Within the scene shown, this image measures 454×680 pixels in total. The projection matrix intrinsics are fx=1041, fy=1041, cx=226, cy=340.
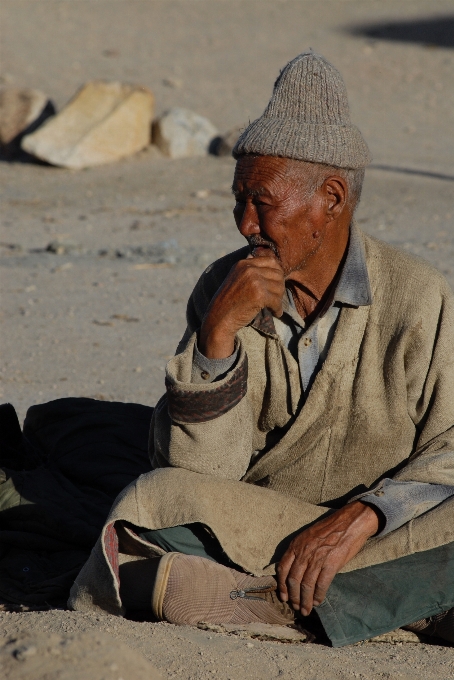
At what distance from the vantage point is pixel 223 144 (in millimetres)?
11945

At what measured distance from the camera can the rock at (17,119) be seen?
12.1 metres

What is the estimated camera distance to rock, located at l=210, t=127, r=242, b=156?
11.9 metres

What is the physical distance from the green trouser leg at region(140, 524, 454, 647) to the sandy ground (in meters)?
0.10

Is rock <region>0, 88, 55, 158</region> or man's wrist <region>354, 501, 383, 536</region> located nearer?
man's wrist <region>354, 501, 383, 536</region>

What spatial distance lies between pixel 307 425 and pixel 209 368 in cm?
40

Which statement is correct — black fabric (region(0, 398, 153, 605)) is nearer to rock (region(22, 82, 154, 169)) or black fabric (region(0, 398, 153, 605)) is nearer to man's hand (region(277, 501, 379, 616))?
man's hand (region(277, 501, 379, 616))

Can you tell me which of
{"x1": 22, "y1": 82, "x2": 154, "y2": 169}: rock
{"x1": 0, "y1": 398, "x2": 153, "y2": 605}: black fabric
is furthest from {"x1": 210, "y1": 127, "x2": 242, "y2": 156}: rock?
{"x1": 0, "y1": 398, "x2": 153, "y2": 605}: black fabric

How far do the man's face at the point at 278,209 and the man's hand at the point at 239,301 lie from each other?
2.6 inches

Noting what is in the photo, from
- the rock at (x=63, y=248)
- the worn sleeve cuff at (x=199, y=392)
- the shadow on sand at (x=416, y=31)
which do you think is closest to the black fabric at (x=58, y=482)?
the worn sleeve cuff at (x=199, y=392)

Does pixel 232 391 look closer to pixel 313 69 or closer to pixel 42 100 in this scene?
pixel 313 69

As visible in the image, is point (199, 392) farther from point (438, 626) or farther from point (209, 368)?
point (438, 626)

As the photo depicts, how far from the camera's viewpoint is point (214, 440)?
3053 millimetres

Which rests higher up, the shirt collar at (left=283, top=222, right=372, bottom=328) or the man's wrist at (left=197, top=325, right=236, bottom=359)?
the shirt collar at (left=283, top=222, right=372, bottom=328)

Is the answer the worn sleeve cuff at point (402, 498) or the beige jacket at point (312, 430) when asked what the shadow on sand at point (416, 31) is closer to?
the beige jacket at point (312, 430)
